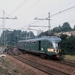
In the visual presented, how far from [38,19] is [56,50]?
42.3 ft

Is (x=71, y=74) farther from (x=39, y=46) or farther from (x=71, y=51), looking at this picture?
(x=71, y=51)

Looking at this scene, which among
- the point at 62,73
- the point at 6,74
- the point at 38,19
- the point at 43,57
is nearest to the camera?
the point at 6,74

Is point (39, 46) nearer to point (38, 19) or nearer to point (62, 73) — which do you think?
point (38, 19)

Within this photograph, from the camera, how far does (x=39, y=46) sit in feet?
101

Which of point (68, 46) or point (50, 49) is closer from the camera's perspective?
point (50, 49)

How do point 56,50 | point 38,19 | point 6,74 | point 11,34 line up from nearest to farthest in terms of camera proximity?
point 6,74
point 56,50
point 38,19
point 11,34

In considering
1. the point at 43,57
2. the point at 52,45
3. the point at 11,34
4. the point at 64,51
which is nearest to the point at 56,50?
the point at 52,45

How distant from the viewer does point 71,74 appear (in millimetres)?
15844

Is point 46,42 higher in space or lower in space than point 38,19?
lower

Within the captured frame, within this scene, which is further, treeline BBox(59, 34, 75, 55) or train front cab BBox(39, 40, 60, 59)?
treeline BBox(59, 34, 75, 55)

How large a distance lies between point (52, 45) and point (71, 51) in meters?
8.17

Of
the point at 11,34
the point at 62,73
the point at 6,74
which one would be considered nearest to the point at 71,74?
the point at 62,73

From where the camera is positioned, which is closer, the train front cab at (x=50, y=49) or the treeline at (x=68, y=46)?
the train front cab at (x=50, y=49)

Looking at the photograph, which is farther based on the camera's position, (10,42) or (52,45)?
(10,42)
